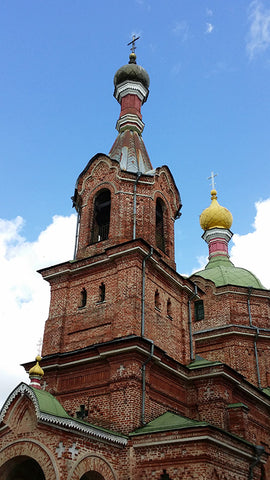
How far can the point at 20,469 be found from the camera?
13.4 meters

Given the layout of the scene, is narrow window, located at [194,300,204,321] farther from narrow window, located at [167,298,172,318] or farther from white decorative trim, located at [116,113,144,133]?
white decorative trim, located at [116,113,144,133]

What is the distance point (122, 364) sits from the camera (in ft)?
47.2

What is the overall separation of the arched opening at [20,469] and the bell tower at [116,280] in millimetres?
2045

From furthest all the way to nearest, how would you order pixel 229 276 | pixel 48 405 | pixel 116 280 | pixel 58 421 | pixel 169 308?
pixel 229 276 → pixel 169 308 → pixel 116 280 → pixel 48 405 → pixel 58 421

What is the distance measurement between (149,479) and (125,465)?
69 cm

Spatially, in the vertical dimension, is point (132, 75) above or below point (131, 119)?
above

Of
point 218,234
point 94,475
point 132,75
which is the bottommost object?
point 94,475

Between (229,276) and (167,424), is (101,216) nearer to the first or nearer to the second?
(167,424)

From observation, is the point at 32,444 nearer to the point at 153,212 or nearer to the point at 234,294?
the point at 153,212

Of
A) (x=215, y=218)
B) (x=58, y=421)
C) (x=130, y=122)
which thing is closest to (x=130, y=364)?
(x=58, y=421)

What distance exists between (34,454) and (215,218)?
20.3 metres

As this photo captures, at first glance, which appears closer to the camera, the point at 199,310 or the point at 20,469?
the point at 20,469

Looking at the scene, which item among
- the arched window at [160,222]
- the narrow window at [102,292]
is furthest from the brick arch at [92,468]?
the arched window at [160,222]

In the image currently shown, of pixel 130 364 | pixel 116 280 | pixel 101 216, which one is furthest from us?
pixel 101 216
